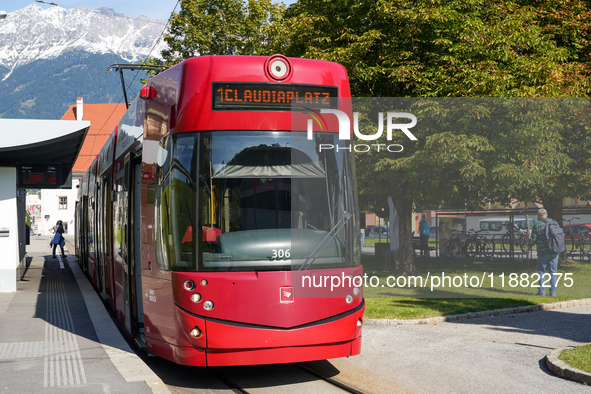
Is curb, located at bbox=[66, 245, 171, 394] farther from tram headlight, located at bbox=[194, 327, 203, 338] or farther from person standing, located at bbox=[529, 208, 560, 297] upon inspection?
person standing, located at bbox=[529, 208, 560, 297]

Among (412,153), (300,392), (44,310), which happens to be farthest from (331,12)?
(300,392)

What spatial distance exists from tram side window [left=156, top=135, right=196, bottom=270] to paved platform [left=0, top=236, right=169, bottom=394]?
1.29 meters

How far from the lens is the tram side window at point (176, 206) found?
6082 mm

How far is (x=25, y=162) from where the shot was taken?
16.7 m

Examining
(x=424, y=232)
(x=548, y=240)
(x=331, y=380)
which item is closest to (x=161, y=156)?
(x=331, y=380)

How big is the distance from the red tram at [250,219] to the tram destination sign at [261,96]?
0.04ft

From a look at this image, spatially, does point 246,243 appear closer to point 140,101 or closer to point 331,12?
point 140,101

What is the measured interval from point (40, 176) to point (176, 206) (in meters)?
12.6

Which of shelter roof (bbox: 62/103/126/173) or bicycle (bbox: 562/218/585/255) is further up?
shelter roof (bbox: 62/103/126/173)

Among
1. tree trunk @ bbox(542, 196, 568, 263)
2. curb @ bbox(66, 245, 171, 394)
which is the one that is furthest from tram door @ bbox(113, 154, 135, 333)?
tree trunk @ bbox(542, 196, 568, 263)

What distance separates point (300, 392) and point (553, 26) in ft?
59.3

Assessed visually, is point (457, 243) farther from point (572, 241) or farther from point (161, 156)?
point (161, 156)

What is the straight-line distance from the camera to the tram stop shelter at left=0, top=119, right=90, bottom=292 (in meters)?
12.9

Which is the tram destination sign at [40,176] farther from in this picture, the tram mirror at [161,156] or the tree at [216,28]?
the tram mirror at [161,156]
